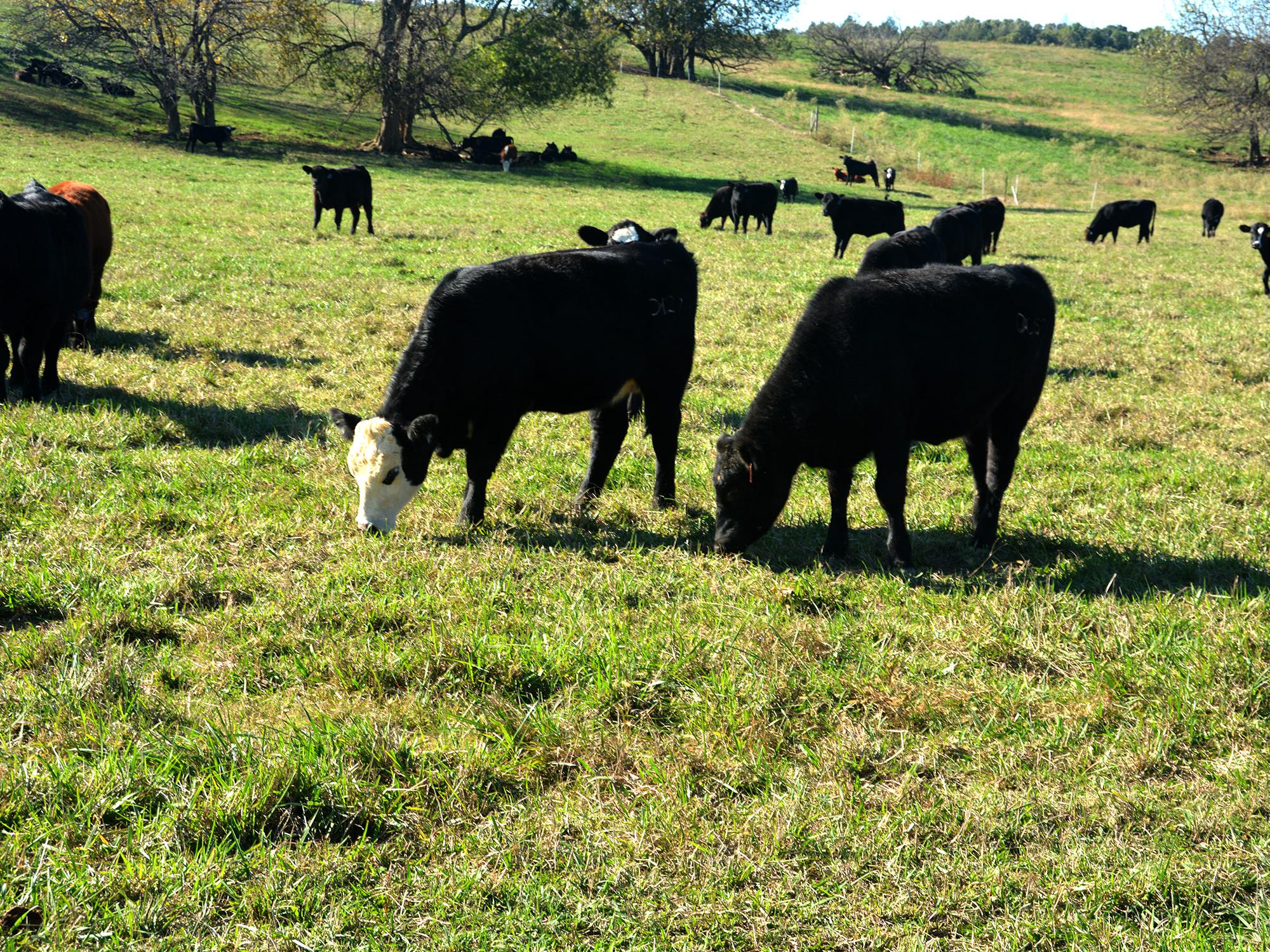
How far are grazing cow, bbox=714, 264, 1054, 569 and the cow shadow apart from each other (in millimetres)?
→ 3920

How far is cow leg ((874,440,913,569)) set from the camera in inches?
217

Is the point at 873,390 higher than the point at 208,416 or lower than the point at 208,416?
higher

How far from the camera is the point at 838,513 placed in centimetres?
577

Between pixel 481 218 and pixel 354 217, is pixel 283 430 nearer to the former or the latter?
pixel 354 217

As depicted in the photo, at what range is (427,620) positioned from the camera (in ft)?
15.8

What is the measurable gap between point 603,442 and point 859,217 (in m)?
19.8

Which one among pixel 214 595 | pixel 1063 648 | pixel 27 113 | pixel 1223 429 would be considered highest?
pixel 27 113

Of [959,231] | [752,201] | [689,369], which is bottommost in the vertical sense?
[689,369]

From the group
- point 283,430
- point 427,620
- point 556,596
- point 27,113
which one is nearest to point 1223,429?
point 556,596

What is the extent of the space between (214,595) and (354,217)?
18.4 metres

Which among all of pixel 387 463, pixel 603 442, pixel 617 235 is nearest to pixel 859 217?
pixel 617 235

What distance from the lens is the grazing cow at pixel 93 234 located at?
10.6 m

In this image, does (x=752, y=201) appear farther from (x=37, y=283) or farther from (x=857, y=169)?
(x=37, y=283)

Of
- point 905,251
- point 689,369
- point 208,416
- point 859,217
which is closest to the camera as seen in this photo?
point 689,369
